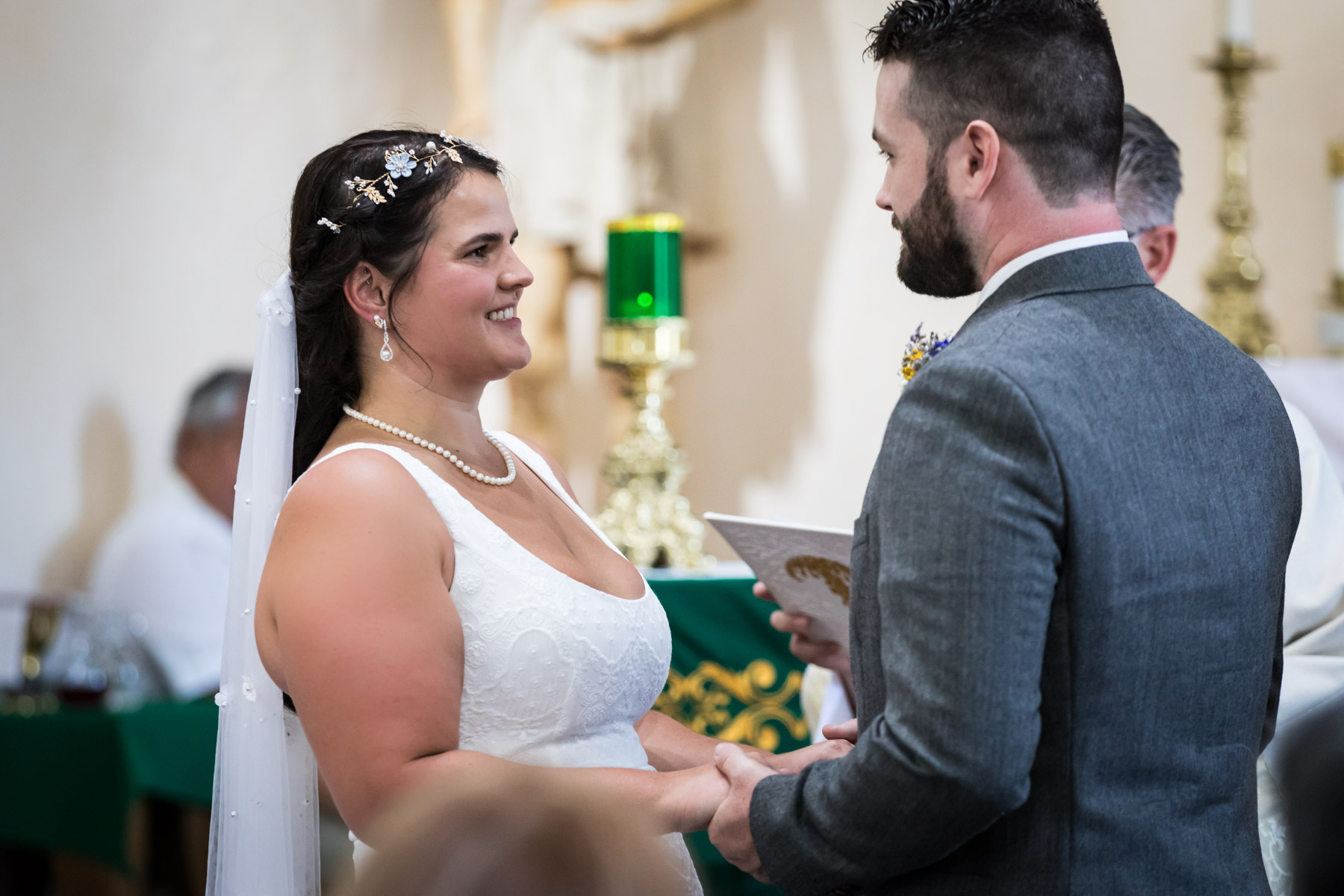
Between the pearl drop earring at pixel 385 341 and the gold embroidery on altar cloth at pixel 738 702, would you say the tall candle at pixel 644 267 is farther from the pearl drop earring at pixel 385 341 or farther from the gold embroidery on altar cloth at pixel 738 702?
the pearl drop earring at pixel 385 341

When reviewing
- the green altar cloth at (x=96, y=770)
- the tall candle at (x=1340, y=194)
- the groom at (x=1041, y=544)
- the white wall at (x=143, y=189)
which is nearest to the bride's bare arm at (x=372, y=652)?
the groom at (x=1041, y=544)

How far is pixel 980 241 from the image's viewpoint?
5.42ft

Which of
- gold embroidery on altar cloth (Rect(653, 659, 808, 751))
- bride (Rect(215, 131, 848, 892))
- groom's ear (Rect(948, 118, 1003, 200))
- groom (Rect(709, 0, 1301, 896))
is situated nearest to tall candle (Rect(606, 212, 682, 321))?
gold embroidery on altar cloth (Rect(653, 659, 808, 751))

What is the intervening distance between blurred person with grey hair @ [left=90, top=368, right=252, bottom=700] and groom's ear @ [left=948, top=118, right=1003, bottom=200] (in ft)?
12.9

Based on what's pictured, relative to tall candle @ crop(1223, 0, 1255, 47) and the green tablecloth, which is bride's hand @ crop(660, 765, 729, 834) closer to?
the green tablecloth

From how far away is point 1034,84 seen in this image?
1.59 meters

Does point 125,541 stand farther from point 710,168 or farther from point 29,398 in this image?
point 710,168

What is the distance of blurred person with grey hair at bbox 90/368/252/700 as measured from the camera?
509 cm

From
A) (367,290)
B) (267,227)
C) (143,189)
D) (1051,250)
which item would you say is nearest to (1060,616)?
(1051,250)

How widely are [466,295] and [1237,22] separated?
281 cm

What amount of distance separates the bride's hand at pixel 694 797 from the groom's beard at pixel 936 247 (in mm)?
712

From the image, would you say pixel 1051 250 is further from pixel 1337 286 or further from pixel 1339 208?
pixel 1339 208

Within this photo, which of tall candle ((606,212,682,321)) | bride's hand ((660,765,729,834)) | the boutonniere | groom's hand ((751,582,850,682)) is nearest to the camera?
bride's hand ((660,765,729,834))

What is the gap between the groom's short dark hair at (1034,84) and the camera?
1598 millimetres
